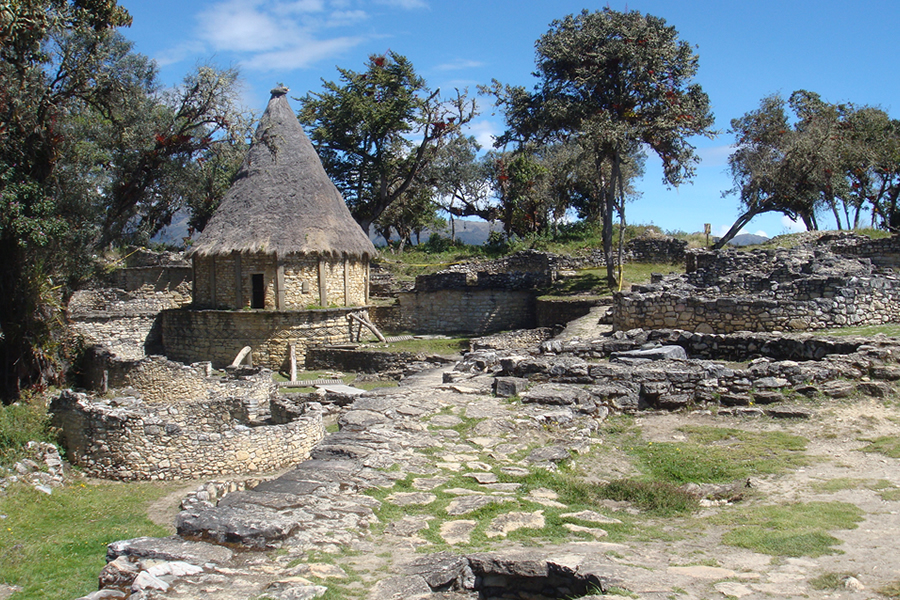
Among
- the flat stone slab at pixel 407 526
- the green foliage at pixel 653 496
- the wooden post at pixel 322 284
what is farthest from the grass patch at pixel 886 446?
the wooden post at pixel 322 284

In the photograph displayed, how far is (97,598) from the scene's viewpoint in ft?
13.0

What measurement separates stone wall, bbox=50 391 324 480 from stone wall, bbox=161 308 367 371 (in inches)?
401

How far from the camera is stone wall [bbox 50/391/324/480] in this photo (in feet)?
35.4

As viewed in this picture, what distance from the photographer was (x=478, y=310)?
80.6 feet

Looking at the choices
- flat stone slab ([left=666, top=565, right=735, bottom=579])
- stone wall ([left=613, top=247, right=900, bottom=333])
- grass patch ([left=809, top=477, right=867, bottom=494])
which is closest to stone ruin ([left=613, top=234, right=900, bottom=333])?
stone wall ([left=613, top=247, right=900, bottom=333])

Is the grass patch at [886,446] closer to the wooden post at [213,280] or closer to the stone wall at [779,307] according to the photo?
the stone wall at [779,307]

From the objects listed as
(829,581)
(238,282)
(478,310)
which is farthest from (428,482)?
(478,310)

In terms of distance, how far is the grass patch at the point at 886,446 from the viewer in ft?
22.2

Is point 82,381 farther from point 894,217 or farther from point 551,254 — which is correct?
point 894,217

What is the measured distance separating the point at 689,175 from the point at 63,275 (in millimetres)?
20066

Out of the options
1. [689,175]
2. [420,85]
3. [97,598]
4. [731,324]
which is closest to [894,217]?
[689,175]

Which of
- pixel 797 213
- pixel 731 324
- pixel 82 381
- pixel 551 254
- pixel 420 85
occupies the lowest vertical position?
pixel 82 381

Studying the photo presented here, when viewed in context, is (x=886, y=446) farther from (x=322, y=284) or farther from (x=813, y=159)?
(x=813, y=159)

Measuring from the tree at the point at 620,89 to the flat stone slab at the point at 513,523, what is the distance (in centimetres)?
1747
